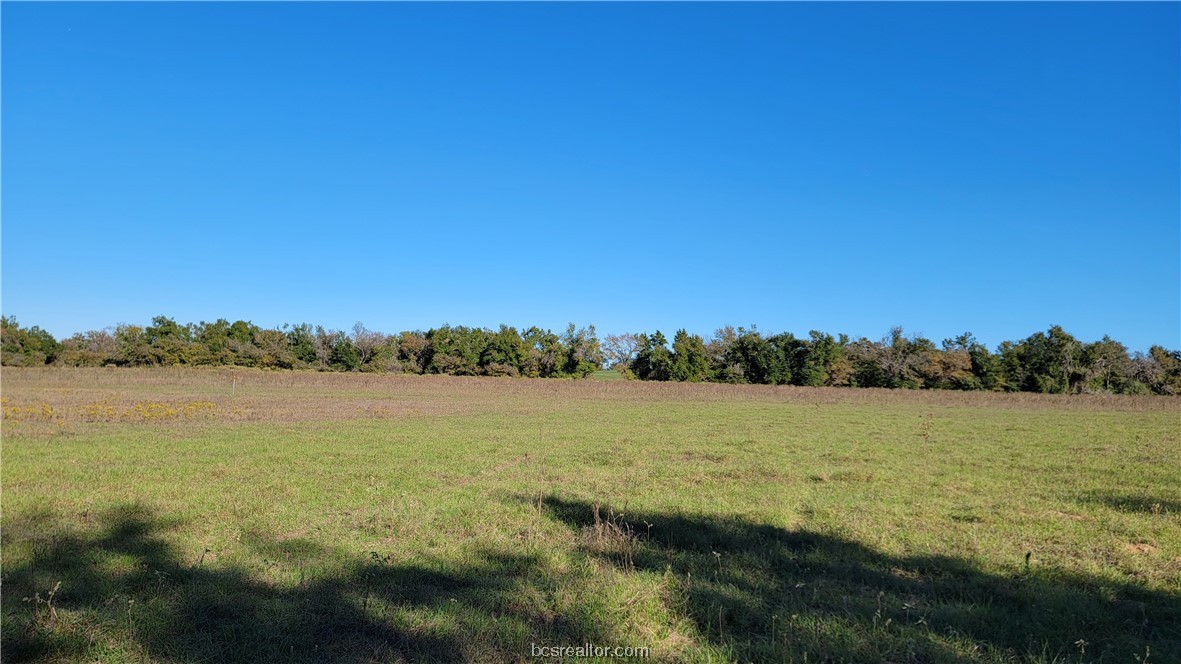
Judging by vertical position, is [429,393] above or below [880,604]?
below

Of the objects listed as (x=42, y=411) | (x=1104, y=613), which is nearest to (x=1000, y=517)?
(x=1104, y=613)

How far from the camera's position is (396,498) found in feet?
32.9

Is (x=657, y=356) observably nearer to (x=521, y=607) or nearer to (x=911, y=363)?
(x=911, y=363)

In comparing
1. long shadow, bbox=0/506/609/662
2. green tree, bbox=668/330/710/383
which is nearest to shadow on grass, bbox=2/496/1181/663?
long shadow, bbox=0/506/609/662

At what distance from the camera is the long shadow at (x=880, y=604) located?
4.68 m

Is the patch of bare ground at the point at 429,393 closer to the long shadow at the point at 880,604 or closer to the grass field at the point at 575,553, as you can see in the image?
the grass field at the point at 575,553

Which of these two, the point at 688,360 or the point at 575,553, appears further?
the point at 688,360

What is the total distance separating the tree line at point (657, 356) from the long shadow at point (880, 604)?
79196 mm

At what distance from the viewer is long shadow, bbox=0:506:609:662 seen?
14.9 ft

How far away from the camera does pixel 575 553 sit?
23.4 feet

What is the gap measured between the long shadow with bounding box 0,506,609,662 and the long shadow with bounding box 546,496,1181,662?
138cm

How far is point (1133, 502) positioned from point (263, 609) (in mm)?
14404

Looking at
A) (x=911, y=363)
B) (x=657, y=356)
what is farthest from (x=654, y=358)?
(x=911, y=363)

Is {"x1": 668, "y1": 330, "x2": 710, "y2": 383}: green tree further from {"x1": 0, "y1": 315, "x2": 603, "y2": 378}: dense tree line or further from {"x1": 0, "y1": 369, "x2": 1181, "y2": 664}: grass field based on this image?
{"x1": 0, "y1": 369, "x2": 1181, "y2": 664}: grass field
